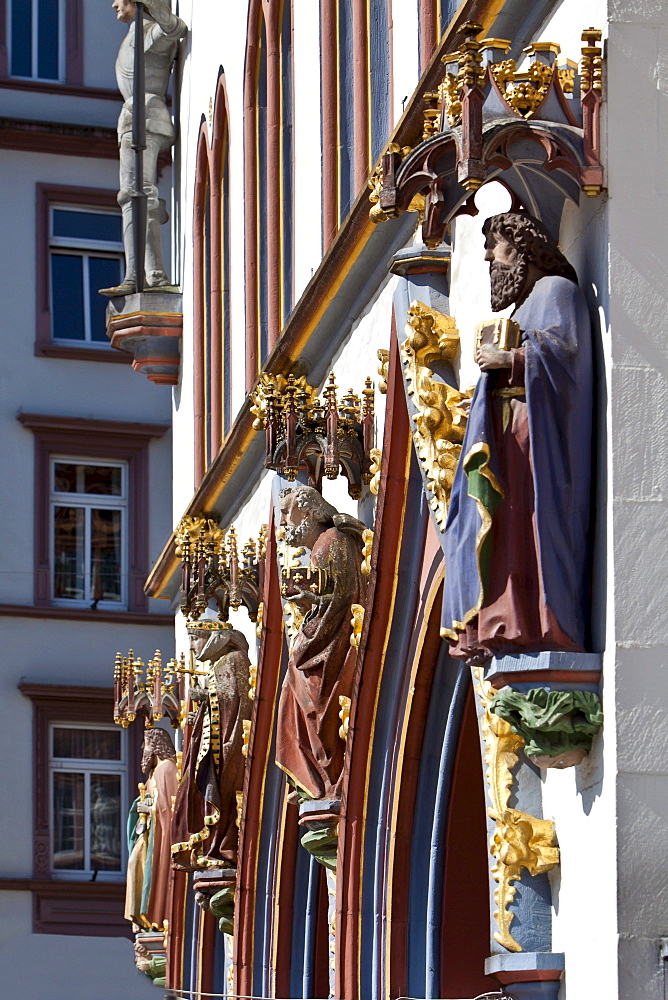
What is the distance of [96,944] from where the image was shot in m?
28.0

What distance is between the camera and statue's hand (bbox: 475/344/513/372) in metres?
8.61

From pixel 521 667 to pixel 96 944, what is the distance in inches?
801

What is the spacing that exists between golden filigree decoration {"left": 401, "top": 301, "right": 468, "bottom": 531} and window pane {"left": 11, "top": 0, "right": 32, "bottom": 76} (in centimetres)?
2138

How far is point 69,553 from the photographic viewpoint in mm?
30203

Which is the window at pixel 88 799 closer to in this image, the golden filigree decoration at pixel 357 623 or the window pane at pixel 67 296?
the window pane at pixel 67 296

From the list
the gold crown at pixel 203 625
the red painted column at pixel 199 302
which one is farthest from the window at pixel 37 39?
the gold crown at pixel 203 625

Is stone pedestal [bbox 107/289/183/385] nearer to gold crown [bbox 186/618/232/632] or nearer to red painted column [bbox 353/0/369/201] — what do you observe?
gold crown [bbox 186/618/232/632]

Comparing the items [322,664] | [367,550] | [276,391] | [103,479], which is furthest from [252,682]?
[103,479]

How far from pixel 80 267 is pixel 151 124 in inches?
319

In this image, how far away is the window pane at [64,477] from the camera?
30172mm

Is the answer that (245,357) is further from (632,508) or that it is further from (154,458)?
(154,458)

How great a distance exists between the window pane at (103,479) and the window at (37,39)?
5133 mm

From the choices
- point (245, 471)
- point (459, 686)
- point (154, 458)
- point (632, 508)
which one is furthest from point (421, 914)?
point (154, 458)

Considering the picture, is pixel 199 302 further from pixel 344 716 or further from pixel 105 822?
pixel 105 822
